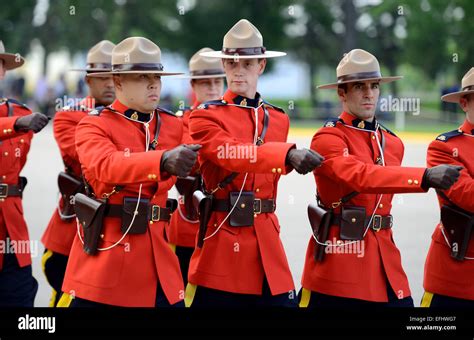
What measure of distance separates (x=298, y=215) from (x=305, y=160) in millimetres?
8238

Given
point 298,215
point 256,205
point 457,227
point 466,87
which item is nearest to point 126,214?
point 256,205

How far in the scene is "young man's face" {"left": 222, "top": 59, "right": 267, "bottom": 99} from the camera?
5852mm

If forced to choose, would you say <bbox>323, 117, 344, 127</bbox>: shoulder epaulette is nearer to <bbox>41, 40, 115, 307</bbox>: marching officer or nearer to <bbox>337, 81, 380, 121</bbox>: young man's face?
<bbox>337, 81, 380, 121</bbox>: young man's face

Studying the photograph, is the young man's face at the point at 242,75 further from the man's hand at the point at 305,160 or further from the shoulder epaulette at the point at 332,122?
the man's hand at the point at 305,160

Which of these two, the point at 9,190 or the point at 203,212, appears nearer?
the point at 203,212

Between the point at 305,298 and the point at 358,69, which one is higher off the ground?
the point at 358,69

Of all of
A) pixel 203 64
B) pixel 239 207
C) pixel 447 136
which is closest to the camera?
pixel 239 207

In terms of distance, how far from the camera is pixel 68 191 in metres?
7.50

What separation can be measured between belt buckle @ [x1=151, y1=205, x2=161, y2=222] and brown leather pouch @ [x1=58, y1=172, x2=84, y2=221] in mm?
2002

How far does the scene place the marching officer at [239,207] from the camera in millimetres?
5750

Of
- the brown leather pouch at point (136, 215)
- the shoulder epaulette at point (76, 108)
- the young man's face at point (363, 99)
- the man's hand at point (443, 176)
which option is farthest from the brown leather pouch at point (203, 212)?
the shoulder epaulette at point (76, 108)

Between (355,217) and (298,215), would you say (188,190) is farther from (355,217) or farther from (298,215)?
(298,215)

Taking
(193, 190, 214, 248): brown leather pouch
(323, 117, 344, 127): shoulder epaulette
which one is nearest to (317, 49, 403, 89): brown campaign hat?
(323, 117, 344, 127): shoulder epaulette

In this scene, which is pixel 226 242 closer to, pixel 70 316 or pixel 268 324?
pixel 268 324
